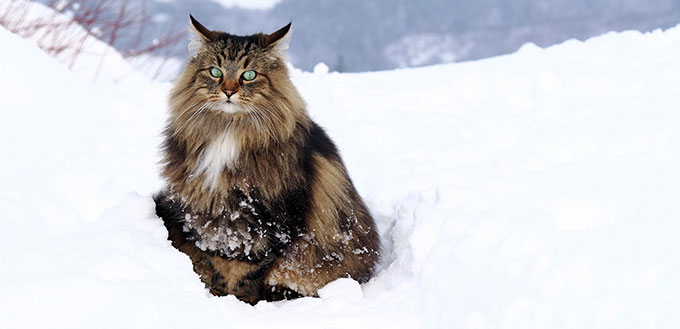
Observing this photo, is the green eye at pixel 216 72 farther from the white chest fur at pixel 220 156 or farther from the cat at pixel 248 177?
the white chest fur at pixel 220 156

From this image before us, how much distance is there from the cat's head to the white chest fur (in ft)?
0.35

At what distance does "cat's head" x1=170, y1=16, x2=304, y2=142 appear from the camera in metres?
3.15

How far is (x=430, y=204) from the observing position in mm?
3635

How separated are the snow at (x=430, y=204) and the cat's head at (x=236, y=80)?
0.73 m

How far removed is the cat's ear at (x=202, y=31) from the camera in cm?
330

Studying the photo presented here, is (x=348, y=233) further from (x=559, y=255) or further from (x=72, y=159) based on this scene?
(x=72, y=159)

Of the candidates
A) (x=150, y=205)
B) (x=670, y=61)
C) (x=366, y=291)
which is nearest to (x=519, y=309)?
(x=366, y=291)

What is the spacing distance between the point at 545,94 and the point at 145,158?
367cm

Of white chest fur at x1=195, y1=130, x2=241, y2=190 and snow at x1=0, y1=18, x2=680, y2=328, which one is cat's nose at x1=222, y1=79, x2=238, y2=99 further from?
snow at x1=0, y1=18, x2=680, y2=328

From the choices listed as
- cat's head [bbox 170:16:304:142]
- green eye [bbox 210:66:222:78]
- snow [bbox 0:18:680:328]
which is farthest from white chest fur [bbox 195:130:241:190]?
snow [bbox 0:18:680:328]

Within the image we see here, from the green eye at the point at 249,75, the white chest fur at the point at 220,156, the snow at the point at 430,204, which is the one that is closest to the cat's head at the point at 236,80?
the green eye at the point at 249,75

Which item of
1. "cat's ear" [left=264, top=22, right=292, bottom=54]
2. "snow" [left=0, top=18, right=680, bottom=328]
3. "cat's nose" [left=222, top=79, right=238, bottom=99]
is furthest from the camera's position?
"cat's ear" [left=264, top=22, right=292, bottom=54]

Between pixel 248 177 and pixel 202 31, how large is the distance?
775mm

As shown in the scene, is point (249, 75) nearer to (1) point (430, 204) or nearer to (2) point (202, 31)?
(2) point (202, 31)
